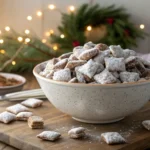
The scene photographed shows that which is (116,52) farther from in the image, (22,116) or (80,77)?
(22,116)

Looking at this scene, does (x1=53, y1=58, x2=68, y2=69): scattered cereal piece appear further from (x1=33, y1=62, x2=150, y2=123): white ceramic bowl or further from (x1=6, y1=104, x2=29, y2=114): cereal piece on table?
(x1=6, y1=104, x2=29, y2=114): cereal piece on table

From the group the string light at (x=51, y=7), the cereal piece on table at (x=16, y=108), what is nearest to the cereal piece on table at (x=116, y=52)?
the cereal piece on table at (x=16, y=108)

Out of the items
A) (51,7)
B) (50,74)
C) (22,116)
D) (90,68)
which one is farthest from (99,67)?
(51,7)

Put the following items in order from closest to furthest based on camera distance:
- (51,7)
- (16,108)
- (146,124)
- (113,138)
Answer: (113,138) < (146,124) < (16,108) < (51,7)

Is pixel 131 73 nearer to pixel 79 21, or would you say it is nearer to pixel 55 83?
pixel 55 83

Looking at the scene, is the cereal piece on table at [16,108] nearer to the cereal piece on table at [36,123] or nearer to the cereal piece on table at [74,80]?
the cereal piece on table at [36,123]

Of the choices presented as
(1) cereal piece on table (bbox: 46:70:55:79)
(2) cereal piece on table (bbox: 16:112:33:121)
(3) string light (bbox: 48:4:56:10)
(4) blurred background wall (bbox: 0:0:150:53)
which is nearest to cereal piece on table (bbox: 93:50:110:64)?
(1) cereal piece on table (bbox: 46:70:55:79)

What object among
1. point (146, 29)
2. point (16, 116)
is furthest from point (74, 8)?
point (16, 116)
